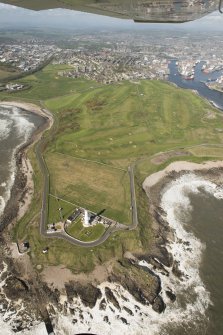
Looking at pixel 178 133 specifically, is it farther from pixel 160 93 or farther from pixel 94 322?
pixel 94 322

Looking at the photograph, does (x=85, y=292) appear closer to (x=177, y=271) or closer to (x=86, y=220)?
(x=86, y=220)

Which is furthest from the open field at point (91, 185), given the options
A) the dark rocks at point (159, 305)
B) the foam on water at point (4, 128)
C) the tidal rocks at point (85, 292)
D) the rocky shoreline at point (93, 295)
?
the foam on water at point (4, 128)

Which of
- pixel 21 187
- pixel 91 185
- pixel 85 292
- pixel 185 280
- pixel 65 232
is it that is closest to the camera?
pixel 85 292

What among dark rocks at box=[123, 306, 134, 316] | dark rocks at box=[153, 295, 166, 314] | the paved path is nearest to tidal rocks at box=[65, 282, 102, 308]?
dark rocks at box=[123, 306, 134, 316]

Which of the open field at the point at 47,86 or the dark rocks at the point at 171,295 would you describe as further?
the open field at the point at 47,86

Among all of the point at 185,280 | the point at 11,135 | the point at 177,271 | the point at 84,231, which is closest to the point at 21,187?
the point at 84,231

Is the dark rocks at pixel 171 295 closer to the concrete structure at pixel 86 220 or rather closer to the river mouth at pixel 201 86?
the concrete structure at pixel 86 220

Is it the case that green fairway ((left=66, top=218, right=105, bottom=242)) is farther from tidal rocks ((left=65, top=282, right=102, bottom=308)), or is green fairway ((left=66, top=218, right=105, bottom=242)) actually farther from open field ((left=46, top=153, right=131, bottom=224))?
tidal rocks ((left=65, top=282, right=102, bottom=308))
